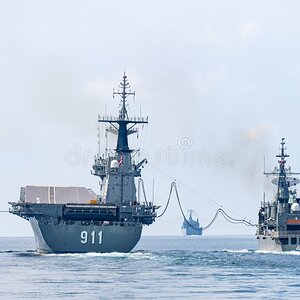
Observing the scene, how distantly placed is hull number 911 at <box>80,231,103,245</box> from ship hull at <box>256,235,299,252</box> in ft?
94.0

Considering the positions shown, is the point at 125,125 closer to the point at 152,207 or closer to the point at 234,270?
the point at 152,207

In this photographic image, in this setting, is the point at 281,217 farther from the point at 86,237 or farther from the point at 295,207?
the point at 86,237

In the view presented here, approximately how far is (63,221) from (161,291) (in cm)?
4901

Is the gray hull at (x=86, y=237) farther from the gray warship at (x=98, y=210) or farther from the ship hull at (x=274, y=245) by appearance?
the ship hull at (x=274, y=245)

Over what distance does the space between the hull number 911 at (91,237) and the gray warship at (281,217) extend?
2829 centimetres

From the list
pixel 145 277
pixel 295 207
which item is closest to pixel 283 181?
pixel 295 207

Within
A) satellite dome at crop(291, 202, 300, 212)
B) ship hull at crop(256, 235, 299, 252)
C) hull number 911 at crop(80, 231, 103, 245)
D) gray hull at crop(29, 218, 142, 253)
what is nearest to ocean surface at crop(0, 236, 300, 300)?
gray hull at crop(29, 218, 142, 253)

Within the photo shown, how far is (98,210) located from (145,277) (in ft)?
121

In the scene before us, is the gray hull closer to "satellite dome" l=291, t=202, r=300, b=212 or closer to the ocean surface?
the ocean surface

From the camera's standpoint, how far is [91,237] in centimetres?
13588

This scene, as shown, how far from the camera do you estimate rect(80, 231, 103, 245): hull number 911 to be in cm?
13562

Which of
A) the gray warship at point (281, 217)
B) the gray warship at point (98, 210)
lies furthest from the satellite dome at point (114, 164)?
the gray warship at point (281, 217)

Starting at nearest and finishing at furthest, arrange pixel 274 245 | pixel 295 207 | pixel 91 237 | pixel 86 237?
pixel 91 237 → pixel 86 237 → pixel 295 207 → pixel 274 245

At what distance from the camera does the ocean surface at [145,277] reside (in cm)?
8719
